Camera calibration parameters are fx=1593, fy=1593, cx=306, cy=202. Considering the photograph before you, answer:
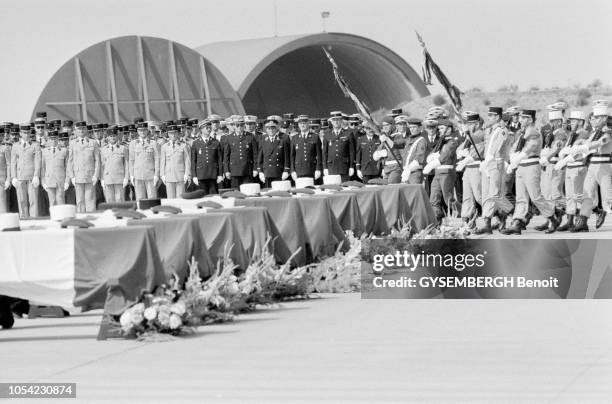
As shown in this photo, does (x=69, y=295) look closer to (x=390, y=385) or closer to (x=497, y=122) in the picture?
(x=390, y=385)

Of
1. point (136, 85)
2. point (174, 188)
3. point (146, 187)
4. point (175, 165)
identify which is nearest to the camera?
point (175, 165)

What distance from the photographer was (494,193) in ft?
73.4

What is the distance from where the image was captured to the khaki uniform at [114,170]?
27016 millimetres

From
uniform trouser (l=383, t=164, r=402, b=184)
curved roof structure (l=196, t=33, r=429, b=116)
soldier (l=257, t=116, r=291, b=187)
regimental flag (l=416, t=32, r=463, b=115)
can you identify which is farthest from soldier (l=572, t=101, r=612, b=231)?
curved roof structure (l=196, t=33, r=429, b=116)

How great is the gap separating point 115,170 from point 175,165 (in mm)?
1041

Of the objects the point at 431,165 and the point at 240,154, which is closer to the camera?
the point at 431,165

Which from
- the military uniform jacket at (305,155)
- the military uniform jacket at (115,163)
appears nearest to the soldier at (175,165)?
the military uniform jacket at (115,163)

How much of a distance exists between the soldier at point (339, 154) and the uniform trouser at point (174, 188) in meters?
2.49

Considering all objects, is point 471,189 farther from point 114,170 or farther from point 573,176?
point 114,170

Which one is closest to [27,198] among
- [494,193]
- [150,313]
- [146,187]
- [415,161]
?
[146,187]

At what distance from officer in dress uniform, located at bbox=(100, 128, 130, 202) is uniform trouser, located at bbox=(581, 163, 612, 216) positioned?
8409mm

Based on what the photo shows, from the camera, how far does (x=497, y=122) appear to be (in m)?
22.6

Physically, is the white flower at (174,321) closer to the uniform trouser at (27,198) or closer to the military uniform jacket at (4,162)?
the uniform trouser at (27,198)

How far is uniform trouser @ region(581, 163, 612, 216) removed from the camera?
22.3 m
